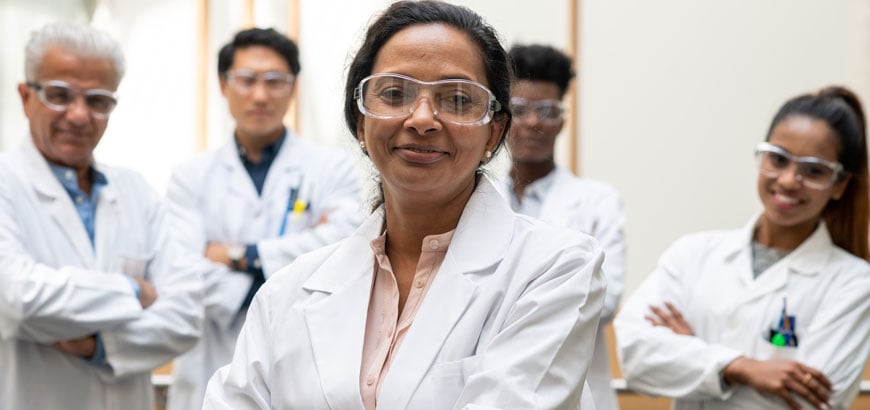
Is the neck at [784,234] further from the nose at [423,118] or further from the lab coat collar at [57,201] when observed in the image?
the lab coat collar at [57,201]

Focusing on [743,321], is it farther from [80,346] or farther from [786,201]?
[80,346]

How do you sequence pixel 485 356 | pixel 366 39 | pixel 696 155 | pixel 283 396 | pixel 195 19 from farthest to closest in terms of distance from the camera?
pixel 195 19
pixel 696 155
pixel 366 39
pixel 283 396
pixel 485 356

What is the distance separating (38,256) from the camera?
313cm

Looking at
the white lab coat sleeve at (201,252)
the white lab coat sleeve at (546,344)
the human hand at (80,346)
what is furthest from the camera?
the white lab coat sleeve at (201,252)

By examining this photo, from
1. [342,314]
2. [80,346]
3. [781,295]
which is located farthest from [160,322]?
[781,295]

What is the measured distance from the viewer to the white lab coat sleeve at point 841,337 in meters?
3.10

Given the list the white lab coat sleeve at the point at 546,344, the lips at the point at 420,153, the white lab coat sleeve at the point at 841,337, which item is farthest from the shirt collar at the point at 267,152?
the white lab coat sleeve at the point at 546,344

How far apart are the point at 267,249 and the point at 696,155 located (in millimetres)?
2575

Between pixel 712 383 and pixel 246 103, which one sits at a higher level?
pixel 246 103

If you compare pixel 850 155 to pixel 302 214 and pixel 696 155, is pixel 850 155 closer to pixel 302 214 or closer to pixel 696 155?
pixel 302 214

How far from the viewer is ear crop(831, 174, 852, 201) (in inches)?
131

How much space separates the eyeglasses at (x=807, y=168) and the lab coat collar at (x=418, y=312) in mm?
1392

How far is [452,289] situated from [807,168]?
1.61 metres

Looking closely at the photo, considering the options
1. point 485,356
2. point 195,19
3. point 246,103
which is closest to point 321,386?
point 485,356
